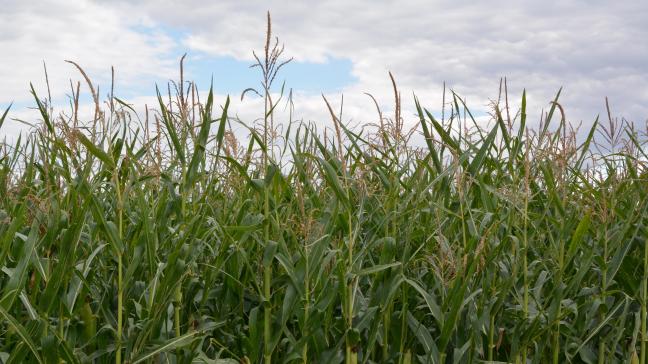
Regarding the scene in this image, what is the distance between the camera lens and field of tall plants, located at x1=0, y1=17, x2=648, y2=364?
2.82 meters

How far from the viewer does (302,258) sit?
9.63 feet

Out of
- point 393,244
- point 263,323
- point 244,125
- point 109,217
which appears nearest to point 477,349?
point 393,244

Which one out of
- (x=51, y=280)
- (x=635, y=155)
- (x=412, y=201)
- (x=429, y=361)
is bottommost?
(x=429, y=361)

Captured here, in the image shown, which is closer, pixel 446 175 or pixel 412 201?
pixel 446 175

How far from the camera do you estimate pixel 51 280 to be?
2652 millimetres

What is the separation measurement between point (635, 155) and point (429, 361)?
1.74 m

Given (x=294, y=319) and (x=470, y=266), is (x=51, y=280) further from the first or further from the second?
(x=470, y=266)

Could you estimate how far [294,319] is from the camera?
327cm

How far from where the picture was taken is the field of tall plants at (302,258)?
282 cm

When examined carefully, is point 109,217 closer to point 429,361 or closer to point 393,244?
point 393,244

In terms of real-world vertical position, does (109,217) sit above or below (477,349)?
above

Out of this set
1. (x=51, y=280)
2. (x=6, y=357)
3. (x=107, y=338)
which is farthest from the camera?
(x=107, y=338)

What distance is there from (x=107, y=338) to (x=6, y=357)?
0.36m

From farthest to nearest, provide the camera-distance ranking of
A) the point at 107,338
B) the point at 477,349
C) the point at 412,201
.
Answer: the point at 412,201 → the point at 477,349 → the point at 107,338
